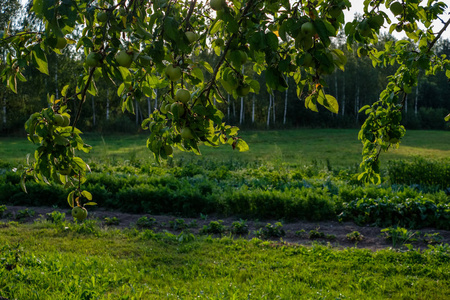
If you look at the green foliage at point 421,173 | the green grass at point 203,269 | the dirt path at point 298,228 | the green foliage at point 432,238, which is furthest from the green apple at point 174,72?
the green foliage at point 421,173

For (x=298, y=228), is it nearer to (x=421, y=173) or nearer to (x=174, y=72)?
(x=421, y=173)

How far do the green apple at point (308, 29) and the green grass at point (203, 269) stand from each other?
8.38 feet

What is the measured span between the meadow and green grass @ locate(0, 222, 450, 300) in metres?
0.01

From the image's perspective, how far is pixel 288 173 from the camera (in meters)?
8.70

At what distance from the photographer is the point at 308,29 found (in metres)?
1.12

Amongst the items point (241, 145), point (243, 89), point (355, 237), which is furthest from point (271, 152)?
point (243, 89)

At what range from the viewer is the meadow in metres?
3.50

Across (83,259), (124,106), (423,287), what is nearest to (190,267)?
(83,259)

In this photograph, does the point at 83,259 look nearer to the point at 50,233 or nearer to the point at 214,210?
the point at 50,233

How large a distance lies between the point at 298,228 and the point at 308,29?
4.81 m

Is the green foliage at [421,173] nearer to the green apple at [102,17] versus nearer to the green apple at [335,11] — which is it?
the green apple at [335,11]

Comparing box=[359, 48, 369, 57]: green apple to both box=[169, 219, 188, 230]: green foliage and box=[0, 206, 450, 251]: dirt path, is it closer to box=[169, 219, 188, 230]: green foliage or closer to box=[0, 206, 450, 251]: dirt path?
box=[0, 206, 450, 251]: dirt path

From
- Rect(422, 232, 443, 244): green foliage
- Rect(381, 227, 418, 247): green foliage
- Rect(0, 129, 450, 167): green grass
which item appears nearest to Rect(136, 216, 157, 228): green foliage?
Rect(381, 227, 418, 247): green foliage

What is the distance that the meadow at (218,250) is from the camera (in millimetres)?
3502
